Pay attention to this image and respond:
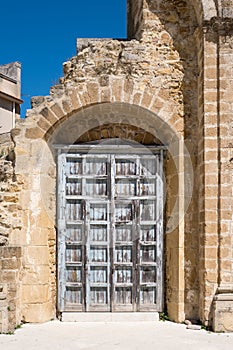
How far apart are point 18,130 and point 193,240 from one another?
118 inches

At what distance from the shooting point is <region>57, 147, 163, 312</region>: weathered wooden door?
23.6 feet

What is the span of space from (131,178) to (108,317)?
6.85 ft

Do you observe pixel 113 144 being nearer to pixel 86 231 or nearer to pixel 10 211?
pixel 86 231

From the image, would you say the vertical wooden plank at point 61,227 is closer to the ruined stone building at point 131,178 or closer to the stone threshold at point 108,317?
the ruined stone building at point 131,178

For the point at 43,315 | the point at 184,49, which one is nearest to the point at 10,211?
the point at 43,315

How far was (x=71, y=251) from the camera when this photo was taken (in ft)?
23.8

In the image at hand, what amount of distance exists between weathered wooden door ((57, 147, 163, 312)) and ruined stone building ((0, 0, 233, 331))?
15mm

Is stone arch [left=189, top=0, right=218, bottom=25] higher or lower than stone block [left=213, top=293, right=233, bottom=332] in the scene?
higher

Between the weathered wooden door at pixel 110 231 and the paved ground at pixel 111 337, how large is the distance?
0.46 metres

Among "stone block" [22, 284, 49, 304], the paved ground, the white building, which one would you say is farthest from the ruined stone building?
the white building

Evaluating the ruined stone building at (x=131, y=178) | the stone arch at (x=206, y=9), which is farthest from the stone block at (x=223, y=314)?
the stone arch at (x=206, y=9)

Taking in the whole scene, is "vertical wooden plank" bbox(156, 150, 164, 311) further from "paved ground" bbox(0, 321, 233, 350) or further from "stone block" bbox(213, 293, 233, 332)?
"stone block" bbox(213, 293, 233, 332)

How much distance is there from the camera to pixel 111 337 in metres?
6.03

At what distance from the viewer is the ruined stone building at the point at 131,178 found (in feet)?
21.6
